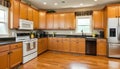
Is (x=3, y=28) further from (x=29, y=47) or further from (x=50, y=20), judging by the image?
(x=50, y=20)

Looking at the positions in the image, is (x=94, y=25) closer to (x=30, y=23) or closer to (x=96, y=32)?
(x=96, y=32)

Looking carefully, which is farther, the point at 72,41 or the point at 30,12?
the point at 72,41

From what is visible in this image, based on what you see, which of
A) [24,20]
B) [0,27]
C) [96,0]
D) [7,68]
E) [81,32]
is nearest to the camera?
[7,68]

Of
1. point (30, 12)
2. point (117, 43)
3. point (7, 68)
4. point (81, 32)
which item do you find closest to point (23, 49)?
point (7, 68)

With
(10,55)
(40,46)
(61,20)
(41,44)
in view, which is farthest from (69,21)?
(10,55)

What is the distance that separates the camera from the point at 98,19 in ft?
18.0

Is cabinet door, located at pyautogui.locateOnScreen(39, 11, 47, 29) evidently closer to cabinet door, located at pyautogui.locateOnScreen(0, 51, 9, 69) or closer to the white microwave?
the white microwave

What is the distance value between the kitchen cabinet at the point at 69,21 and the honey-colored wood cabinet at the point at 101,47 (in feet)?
5.66

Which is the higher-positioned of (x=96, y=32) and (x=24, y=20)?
(x=24, y=20)

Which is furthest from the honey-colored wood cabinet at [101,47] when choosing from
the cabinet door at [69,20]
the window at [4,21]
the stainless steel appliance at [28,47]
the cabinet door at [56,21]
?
the window at [4,21]

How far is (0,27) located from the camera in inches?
146

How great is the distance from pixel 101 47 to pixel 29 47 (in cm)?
344

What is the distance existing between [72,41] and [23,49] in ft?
9.07

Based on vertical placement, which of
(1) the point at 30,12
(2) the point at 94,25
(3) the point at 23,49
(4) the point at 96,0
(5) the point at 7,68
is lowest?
(5) the point at 7,68
